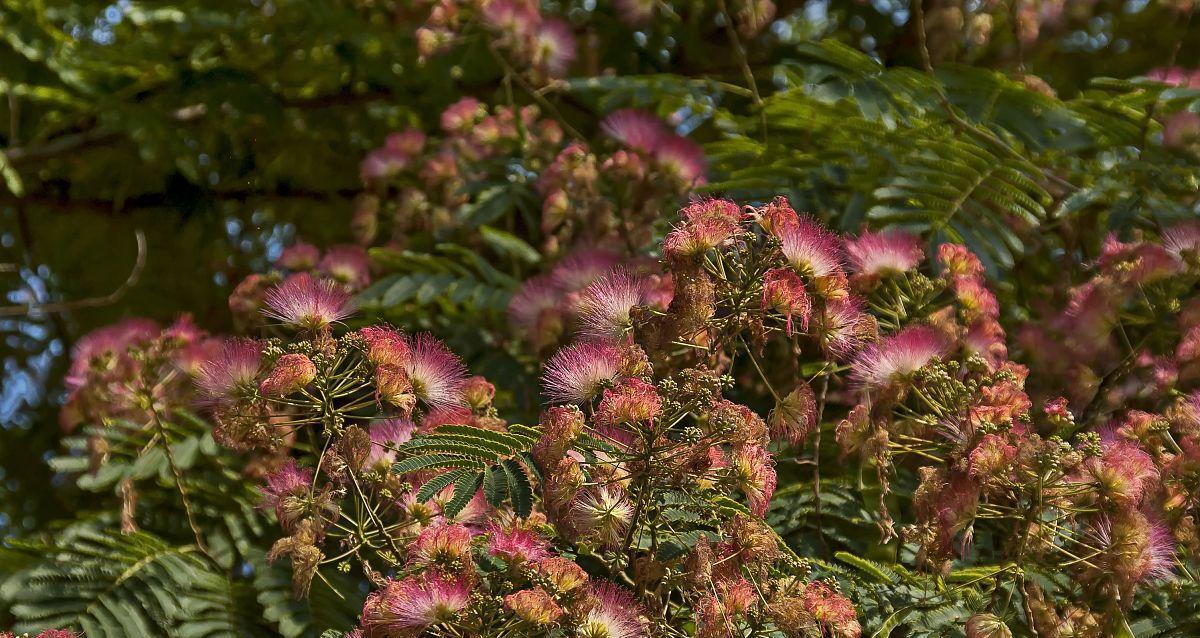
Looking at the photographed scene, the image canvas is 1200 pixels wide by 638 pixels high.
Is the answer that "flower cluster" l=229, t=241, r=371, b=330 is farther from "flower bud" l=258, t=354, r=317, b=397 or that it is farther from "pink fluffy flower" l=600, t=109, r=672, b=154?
"pink fluffy flower" l=600, t=109, r=672, b=154

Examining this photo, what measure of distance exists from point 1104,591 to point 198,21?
3.57m

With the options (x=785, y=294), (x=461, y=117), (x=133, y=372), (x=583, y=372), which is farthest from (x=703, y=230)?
(x=461, y=117)

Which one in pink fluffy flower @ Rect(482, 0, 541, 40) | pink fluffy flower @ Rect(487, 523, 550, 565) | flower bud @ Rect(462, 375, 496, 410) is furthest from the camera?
pink fluffy flower @ Rect(482, 0, 541, 40)

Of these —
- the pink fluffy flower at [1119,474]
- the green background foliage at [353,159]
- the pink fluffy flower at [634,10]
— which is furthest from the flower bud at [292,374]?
the pink fluffy flower at [634,10]

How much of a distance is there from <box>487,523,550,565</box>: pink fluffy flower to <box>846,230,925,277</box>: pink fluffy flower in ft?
3.11

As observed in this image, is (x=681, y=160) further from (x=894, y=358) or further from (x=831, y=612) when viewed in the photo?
(x=831, y=612)

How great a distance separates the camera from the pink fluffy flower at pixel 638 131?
12.1 ft

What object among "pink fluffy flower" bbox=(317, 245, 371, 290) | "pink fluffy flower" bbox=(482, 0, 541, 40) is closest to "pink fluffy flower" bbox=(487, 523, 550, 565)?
"pink fluffy flower" bbox=(317, 245, 371, 290)

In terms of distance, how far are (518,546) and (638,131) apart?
77.0 inches

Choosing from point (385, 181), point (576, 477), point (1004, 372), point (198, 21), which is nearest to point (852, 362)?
point (1004, 372)

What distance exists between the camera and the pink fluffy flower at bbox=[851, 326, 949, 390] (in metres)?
2.42

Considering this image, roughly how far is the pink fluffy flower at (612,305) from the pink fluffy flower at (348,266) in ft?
5.15

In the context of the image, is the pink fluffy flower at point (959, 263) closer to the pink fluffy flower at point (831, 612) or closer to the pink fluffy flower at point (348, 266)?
the pink fluffy flower at point (831, 612)

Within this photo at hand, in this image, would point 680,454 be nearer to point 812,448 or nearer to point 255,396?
point 255,396
